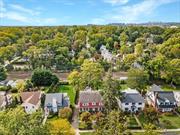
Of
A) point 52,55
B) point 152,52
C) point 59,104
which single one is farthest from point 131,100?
point 152,52

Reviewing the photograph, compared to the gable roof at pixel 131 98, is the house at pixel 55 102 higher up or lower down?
lower down

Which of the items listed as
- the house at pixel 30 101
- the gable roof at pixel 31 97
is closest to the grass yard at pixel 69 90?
the gable roof at pixel 31 97

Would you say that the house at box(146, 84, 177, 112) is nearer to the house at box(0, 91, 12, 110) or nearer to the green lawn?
the green lawn

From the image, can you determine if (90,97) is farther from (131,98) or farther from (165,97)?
(165,97)

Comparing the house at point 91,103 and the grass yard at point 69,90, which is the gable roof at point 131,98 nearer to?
the house at point 91,103

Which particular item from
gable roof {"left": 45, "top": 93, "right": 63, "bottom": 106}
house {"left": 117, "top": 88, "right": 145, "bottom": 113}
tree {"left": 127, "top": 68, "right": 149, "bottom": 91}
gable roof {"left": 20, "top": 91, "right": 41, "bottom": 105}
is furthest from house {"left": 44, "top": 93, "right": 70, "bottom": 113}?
tree {"left": 127, "top": 68, "right": 149, "bottom": 91}

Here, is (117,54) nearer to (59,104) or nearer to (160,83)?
(160,83)

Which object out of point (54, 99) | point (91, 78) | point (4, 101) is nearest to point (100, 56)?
point (91, 78)
